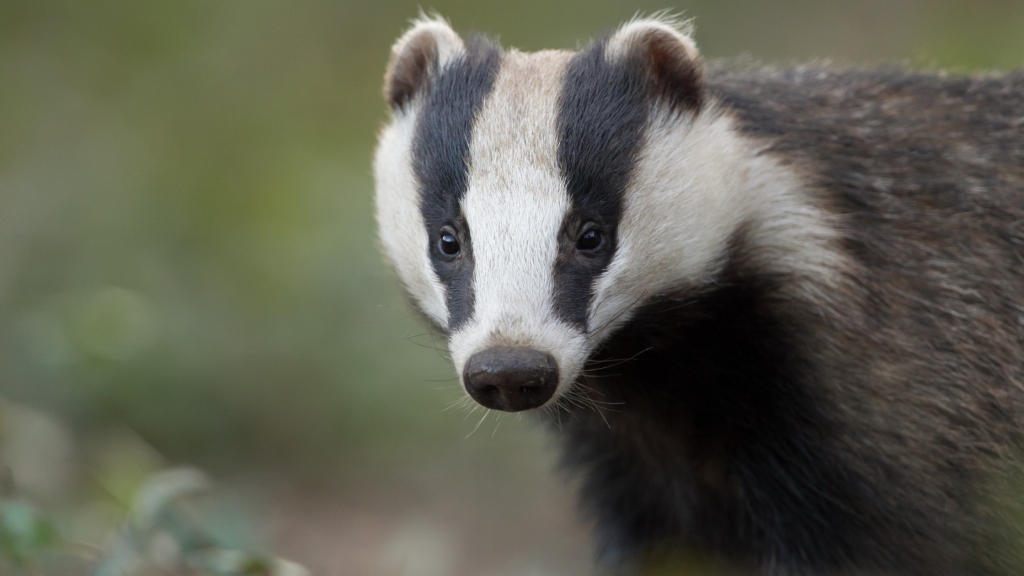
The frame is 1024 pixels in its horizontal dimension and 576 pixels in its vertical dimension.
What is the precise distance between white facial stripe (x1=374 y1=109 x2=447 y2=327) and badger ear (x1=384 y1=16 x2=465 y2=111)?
8cm

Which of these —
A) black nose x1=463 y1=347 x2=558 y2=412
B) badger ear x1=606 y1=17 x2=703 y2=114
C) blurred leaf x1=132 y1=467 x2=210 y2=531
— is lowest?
black nose x1=463 y1=347 x2=558 y2=412

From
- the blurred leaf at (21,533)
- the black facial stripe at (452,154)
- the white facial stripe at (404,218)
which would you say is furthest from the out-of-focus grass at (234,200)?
the blurred leaf at (21,533)

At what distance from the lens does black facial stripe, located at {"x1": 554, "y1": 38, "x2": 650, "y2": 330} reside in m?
2.54

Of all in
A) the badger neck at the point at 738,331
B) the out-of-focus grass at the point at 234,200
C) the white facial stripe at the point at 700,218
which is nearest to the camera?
the white facial stripe at the point at 700,218

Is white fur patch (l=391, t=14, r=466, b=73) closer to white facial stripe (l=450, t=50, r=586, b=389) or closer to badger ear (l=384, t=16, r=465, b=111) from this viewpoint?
badger ear (l=384, t=16, r=465, b=111)

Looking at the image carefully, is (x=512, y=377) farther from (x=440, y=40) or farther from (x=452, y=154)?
(x=440, y=40)

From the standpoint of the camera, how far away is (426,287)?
2.89 m

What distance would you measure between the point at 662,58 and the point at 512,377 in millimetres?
1057

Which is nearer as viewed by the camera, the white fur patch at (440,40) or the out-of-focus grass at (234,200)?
the white fur patch at (440,40)

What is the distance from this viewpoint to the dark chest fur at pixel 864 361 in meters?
2.72

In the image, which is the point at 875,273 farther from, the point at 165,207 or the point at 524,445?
the point at 165,207

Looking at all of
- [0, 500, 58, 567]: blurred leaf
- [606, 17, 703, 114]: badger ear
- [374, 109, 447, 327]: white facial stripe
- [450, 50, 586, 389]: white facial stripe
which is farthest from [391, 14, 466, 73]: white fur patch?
[0, 500, 58, 567]: blurred leaf

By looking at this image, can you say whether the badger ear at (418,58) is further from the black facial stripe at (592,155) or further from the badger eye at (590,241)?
the badger eye at (590,241)

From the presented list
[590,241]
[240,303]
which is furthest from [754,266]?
[240,303]
